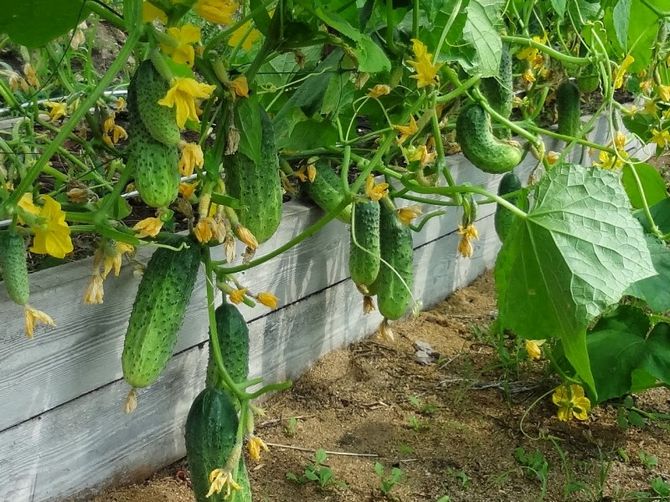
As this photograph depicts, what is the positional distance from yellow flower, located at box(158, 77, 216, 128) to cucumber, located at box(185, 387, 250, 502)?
1.73 feet

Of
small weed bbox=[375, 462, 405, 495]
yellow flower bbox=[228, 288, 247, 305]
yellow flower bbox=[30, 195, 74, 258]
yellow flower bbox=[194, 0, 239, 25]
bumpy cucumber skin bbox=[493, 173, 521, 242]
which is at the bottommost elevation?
small weed bbox=[375, 462, 405, 495]

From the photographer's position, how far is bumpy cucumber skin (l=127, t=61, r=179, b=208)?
113 cm

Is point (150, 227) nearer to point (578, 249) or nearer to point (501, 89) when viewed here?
point (578, 249)

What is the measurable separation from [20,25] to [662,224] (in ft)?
4.67

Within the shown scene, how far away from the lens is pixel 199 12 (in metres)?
1.02

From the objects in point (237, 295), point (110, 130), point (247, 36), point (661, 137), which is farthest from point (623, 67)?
point (110, 130)

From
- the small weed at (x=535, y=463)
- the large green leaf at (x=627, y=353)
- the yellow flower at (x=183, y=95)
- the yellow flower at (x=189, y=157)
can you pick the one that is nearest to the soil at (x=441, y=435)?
the small weed at (x=535, y=463)

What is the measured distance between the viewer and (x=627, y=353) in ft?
6.07

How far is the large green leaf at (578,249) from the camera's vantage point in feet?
4.59

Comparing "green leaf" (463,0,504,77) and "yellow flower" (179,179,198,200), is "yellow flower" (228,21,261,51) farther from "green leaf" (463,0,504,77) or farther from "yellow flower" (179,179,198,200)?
"green leaf" (463,0,504,77)

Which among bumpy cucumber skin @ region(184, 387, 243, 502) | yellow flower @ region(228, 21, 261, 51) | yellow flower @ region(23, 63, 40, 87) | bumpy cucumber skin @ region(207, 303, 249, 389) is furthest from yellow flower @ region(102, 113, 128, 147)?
bumpy cucumber skin @ region(184, 387, 243, 502)

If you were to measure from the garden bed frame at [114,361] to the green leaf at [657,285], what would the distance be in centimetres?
73

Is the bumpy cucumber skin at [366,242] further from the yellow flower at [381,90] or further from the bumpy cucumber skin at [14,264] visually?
the bumpy cucumber skin at [14,264]

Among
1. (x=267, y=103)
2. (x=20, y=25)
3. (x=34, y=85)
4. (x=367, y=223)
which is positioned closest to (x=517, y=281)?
(x=367, y=223)
